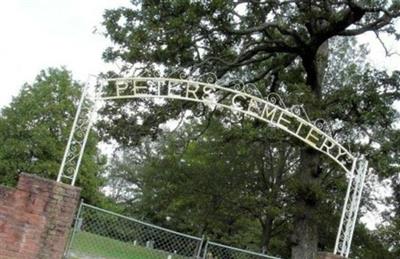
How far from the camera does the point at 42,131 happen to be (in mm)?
42219

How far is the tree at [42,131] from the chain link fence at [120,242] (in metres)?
28.1

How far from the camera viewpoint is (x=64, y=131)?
43.9 meters

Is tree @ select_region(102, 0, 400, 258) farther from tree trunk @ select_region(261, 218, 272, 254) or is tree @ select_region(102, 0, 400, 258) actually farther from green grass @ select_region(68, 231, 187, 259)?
tree trunk @ select_region(261, 218, 272, 254)

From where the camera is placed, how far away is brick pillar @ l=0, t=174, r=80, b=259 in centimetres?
930

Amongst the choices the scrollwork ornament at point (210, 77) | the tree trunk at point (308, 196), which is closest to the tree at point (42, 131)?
the tree trunk at point (308, 196)

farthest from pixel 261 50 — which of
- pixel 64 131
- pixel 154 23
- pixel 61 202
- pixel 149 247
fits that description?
pixel 64 131

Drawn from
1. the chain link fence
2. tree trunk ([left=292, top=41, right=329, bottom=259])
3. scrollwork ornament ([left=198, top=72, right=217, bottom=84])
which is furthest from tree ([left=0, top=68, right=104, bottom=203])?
the chain link fence

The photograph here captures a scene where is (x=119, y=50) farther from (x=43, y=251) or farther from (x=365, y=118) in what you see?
(x=43, y=251)

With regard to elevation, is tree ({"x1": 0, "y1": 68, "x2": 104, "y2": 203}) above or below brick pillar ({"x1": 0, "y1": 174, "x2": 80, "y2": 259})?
above

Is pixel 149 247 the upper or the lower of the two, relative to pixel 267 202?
lower

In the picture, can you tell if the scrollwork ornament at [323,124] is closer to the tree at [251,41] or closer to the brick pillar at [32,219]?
the tree at [251,41]

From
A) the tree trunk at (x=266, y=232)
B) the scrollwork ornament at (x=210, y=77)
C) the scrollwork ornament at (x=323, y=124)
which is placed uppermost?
the scrollwork ornament at (x=210, y=77)

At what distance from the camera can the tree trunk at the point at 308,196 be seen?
1772cm

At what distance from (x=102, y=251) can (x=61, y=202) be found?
3.15 meters
